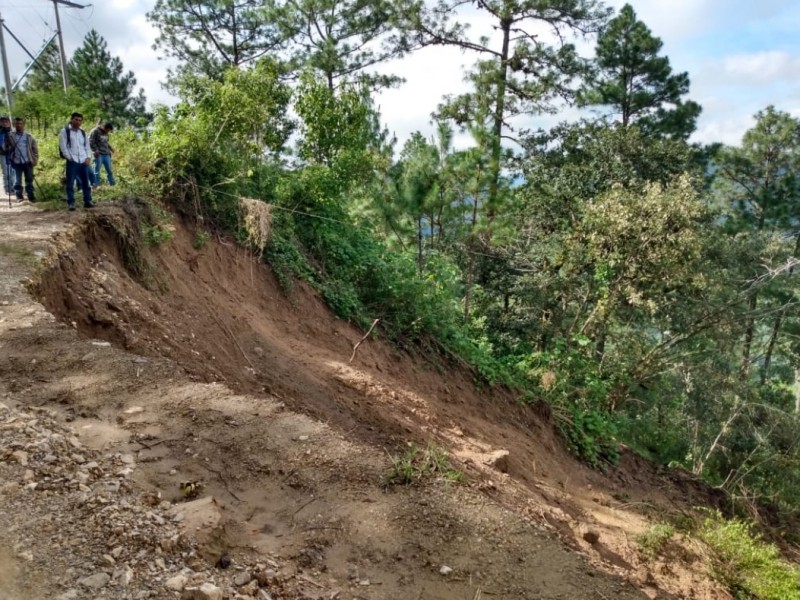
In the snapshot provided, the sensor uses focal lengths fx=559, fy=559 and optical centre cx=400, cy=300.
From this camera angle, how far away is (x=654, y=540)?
18.2 feet

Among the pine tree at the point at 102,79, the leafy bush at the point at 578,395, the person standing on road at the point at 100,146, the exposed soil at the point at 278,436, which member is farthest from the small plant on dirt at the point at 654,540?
the pine tree at the point at 102,79

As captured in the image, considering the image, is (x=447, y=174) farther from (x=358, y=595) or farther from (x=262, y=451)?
(x=358, y=595)

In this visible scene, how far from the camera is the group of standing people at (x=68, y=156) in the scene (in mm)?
7117

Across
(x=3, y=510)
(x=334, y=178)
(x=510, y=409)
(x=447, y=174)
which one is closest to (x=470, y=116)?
(x=447, y=174)

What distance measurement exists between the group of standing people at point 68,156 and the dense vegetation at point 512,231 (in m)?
0.81

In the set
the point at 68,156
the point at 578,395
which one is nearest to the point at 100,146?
the point at 68,156

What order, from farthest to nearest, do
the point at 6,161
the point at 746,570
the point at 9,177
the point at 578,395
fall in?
the point at 578,395 → the point at 9,177 → the point at 6,161 → the point at 746,570

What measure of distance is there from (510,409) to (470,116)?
422 inches

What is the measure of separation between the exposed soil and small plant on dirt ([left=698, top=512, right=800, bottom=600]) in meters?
0.28

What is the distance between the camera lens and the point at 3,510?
2.87 meters

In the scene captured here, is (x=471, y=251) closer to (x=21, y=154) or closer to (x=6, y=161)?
(x=21, y=154)

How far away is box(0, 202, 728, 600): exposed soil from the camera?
3.31 meters

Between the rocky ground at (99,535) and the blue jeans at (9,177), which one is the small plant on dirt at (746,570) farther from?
the blue jeans at (9,177)

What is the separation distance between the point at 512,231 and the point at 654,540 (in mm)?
8980
